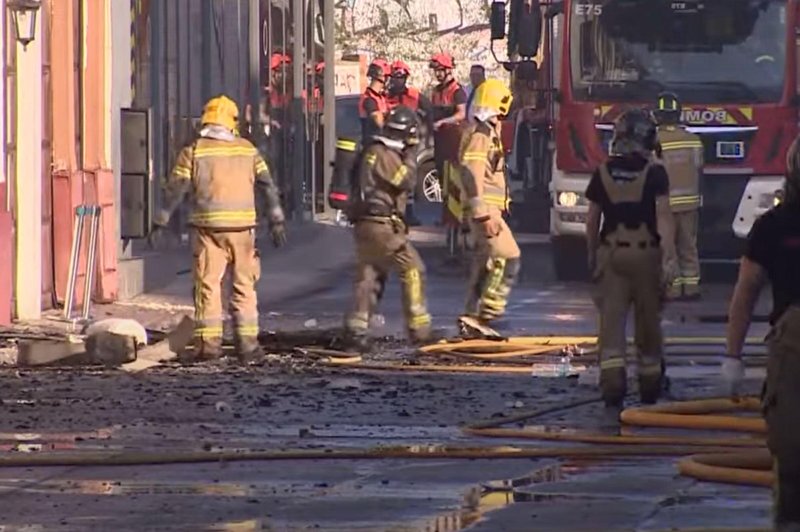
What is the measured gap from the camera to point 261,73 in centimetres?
3228

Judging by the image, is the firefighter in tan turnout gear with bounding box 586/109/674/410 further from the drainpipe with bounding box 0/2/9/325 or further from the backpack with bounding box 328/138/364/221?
the drainpipe with bounding box 0/2/9/325

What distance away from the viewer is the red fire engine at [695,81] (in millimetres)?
21250

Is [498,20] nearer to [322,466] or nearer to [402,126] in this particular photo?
[402,126]

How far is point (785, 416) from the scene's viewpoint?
6.68 m

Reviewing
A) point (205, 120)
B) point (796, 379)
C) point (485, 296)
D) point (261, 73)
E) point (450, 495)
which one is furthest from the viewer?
point (261, 73)

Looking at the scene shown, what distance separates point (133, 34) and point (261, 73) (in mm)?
10078

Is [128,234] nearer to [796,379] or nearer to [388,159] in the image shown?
[388,159]

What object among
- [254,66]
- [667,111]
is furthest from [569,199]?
[254,66]

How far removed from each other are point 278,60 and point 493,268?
18.8 metres

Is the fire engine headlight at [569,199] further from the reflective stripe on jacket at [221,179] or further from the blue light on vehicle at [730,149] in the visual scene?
the reflective stripe on jacket at [221,179]

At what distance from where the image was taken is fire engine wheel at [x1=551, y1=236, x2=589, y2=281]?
21.9 metres

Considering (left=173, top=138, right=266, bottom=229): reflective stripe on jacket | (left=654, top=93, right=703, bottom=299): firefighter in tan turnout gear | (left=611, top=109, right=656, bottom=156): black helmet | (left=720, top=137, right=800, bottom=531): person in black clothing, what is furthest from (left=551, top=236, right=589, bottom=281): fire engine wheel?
(left=720, top=137, right=800, bottom=531): person in black clothing

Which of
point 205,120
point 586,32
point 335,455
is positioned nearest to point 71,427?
point 335,455

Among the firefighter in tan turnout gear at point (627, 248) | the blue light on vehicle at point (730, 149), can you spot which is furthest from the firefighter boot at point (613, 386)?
the blue light on vehicle at point (730, 149)
